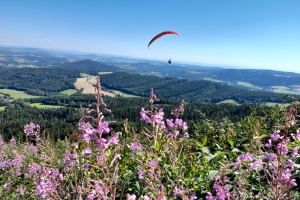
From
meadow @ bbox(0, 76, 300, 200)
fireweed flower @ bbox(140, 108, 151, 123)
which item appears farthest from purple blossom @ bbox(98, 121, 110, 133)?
fireweed flower @ bbox(140, 108, 151, 123)

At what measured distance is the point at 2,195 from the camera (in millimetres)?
4500

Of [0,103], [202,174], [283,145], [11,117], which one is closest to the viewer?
[283,145]

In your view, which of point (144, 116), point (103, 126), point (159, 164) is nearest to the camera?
point (103, 126)

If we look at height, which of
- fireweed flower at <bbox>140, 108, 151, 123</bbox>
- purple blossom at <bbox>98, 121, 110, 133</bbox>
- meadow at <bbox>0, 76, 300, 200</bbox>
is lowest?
meadow at <bbox>0, 76, 300, 200</bbox>

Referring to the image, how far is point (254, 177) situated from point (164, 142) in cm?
108

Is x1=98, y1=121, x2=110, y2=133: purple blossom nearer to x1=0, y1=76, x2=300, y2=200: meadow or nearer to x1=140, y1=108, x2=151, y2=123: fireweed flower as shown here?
x1=0, y1=76, x2=300, y2=200: meadow

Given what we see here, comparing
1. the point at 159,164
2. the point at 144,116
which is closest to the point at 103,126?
the point at 159,164

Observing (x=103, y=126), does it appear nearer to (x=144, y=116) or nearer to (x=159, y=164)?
(x=159, y=164)

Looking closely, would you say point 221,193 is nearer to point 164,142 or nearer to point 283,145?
point 283,145

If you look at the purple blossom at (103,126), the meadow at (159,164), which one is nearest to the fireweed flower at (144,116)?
the meadow at (159,164)

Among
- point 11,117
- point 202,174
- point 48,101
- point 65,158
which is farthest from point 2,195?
point 48,101

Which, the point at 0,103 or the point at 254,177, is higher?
the point at 254,177

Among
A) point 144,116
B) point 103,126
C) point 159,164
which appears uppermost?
point 103,126

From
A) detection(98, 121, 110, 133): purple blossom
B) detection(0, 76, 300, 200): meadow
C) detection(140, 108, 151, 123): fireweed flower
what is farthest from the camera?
detection(140, 108, 151, 123): fireweed flower
